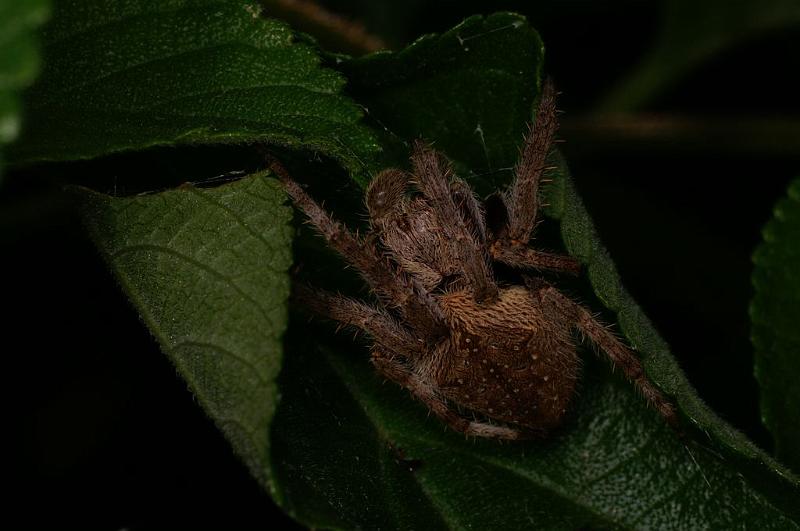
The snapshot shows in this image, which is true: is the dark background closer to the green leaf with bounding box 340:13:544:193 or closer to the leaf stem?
the leaf stem

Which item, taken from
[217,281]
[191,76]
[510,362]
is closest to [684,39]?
[510,362]

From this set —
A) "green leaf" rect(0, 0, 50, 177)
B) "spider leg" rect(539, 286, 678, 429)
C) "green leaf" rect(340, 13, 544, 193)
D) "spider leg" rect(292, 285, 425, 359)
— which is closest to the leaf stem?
"green leaf" rect(340, 13, 544, 193)

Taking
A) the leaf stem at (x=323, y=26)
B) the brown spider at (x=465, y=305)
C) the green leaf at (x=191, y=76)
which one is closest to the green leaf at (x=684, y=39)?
the leaf stem at (x=323, y=26)

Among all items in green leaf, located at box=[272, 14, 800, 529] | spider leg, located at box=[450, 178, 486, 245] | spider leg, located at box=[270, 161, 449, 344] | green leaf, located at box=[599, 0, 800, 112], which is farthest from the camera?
green leaf, located at box=[599, 0, 800, 112]

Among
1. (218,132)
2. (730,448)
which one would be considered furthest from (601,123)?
(218,132)

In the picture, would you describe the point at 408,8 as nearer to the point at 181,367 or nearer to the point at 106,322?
the point at 106,322
